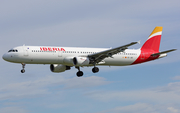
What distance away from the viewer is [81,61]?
179 feet

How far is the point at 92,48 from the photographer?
57781 mm

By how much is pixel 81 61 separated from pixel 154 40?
17.7 m

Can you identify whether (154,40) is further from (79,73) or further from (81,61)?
Result: (81,61)

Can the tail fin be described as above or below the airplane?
above

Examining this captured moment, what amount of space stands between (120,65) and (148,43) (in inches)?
310

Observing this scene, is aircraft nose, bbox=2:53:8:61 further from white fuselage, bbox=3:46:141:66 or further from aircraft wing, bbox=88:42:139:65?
aircraft wing, bbox=88:42:139:65

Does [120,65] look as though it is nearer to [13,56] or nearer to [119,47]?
[119,47]

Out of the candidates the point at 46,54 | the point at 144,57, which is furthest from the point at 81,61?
the point at 144,57

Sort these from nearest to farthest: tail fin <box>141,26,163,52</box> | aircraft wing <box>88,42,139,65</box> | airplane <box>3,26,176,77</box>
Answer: airplane <box>3,26,176,77</box> < aircraft wing <box>88,42,139,65</box> < tail fin <box>141,26,163,52</box>

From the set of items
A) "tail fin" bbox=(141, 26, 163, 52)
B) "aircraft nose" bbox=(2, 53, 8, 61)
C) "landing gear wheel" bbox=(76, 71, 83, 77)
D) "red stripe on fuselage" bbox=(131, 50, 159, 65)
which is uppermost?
"tail fin" bbox=(141, 26, 163, 52)

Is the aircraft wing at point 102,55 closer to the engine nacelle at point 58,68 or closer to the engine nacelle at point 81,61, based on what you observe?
the engine nacelle at point 81,61

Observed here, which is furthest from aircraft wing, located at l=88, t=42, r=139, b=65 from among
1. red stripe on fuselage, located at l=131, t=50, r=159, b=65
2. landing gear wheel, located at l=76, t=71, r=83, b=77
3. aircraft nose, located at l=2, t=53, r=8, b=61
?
aircraft nose, located at l=2, t=53, r=8, b=61

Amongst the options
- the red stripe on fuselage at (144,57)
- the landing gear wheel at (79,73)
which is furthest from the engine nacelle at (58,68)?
the red stripe on fuselage at (144,57)

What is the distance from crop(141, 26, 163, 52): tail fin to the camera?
6328 centimetres
